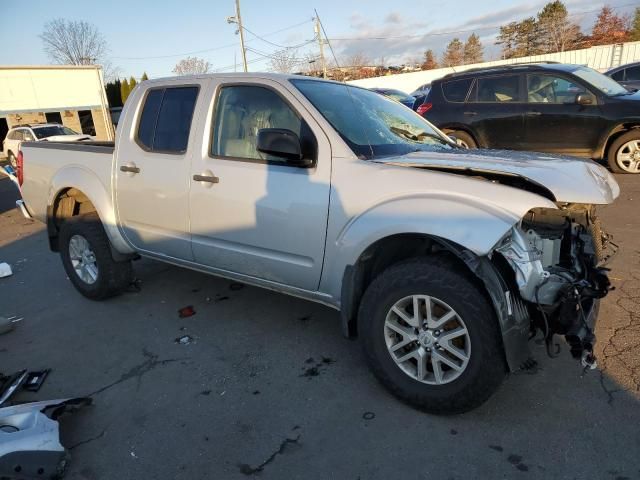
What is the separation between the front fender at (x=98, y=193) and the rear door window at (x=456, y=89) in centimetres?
695

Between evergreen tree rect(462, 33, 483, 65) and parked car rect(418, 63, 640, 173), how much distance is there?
56196 millimetres

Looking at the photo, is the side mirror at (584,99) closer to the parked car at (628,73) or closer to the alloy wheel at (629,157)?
the alloy wheel at (629,157)

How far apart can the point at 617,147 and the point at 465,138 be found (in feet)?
8.18

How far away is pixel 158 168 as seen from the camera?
146 inches

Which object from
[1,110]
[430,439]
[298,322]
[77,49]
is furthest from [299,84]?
[77,49]

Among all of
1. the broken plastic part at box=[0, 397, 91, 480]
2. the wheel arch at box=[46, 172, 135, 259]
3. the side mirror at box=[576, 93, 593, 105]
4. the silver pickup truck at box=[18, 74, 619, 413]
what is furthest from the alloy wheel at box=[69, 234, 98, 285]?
the side mirror at box=[576, 93, 593, 105]

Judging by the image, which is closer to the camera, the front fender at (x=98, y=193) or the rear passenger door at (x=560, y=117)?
the front fender at (x=98, y=193)

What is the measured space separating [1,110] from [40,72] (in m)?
3.26

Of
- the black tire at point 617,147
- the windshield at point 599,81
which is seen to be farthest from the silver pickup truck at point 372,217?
the black tire at point 617,147

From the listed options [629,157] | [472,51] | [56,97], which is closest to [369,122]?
[629,157]

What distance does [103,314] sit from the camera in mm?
4285

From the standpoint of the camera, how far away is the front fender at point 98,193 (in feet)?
13.6

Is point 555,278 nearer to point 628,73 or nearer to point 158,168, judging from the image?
point 158,168

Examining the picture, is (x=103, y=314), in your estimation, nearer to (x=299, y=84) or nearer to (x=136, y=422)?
(x=136, y=422)
